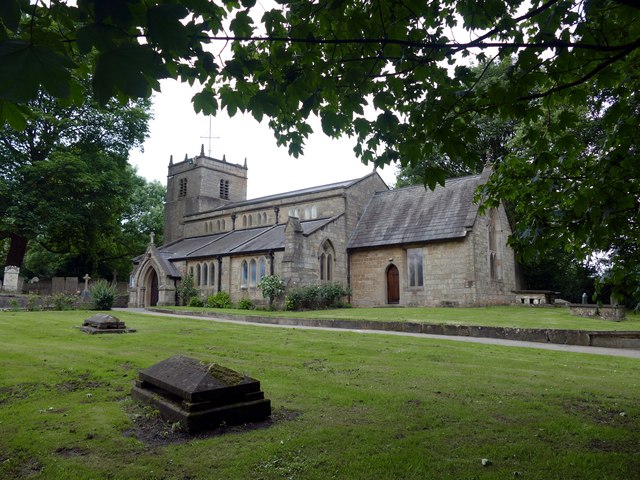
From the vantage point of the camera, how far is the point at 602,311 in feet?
65.2

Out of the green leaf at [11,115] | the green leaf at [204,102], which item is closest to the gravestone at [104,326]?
the green leaf at [204,102]

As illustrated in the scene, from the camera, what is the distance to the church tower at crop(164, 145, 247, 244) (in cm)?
4516

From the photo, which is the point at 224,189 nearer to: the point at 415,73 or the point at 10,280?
the point at 10,280

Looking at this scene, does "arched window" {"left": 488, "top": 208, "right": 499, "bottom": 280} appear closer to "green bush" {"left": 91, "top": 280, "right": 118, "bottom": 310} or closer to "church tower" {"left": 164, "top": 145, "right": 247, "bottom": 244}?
"green bush" {"left": 91, "top": 280, "right": 118, "bottom": 310}

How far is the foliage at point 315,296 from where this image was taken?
84.9 feet

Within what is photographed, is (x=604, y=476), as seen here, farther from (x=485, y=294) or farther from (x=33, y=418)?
(x=485, y=294)

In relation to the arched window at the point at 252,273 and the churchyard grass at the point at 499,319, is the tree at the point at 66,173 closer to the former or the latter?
the arched window at the point at 252,273

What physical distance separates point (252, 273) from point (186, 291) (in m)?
5.78

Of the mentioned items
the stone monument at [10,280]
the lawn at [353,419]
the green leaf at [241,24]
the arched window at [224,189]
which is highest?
the arched window at [224,189]

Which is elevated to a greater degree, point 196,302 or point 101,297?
point 101,297

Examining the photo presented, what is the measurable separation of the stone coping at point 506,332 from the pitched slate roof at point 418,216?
1161 cm

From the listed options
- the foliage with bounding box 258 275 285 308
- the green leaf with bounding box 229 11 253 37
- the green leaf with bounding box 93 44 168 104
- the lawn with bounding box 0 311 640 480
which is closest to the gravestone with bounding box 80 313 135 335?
the lawn with bounding box 0 311 640 480

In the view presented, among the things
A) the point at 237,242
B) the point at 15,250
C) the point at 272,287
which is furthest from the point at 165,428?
the point at 15,250

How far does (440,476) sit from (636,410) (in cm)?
370
